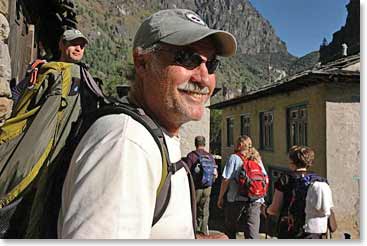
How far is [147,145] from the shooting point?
54 centimetres

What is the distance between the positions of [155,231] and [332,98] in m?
3.18

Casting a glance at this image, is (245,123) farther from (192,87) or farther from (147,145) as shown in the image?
(147,145)

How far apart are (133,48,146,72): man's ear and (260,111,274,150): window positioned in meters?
3.32

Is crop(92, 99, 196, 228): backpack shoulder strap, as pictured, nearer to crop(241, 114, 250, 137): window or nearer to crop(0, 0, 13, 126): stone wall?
crop(0, 0, 13, 126): stone wall

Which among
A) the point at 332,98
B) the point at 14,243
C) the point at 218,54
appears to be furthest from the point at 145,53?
the point at 332,98

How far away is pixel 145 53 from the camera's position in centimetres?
68

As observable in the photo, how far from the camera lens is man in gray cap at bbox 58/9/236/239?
0.52 metres

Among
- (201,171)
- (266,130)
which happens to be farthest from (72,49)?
(266,130)

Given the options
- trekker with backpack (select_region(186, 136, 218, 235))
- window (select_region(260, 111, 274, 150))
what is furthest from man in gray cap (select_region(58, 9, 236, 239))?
window (select_region(260, 111, 274, 150))

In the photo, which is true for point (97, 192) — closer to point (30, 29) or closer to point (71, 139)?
point (71, 139)

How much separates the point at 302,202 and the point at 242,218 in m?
0.65

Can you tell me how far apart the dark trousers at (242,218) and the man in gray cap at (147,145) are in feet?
5.69

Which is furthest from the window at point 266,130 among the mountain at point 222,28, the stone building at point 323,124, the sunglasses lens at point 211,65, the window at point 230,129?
the sunglasses lens at point 211,65

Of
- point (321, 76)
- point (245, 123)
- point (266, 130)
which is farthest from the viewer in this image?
point (245, 123)
